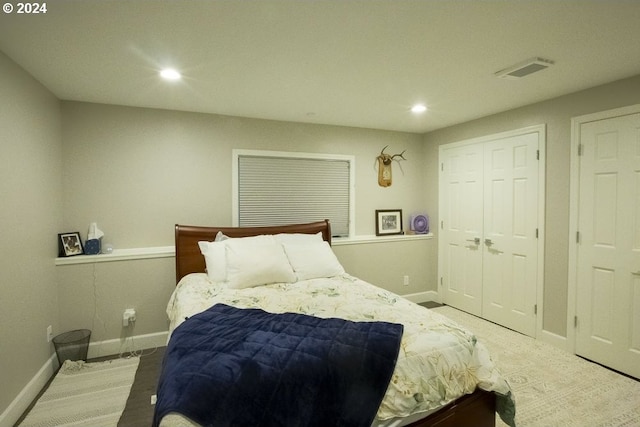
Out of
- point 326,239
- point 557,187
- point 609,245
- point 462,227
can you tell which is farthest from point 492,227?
point 326,239

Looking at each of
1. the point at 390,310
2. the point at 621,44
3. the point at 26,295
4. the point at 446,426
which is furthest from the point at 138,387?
the point at 621,44

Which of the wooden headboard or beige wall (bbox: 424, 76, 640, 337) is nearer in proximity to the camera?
beige wall (bbox: 424, 76, 640, 337)

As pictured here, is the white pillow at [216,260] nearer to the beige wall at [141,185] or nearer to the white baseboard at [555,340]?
the beige wall at [141,185]

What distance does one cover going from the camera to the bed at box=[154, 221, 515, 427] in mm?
1540

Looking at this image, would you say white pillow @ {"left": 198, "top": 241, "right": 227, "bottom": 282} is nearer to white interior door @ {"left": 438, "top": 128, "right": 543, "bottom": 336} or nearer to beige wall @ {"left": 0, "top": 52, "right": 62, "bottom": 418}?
beige wall @ {"left": 0, "top": 52, "right": 62, "bottom": 418}

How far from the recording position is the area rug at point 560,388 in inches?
81.7

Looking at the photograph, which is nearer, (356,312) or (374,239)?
(356,312)

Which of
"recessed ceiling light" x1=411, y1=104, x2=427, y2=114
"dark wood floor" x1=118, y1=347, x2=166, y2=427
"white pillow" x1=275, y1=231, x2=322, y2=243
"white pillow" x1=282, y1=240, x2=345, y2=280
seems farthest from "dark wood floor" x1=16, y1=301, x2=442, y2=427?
"recessed ceiling light" x1=411, y1=104, x2=427, y2=114

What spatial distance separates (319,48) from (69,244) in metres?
2.74

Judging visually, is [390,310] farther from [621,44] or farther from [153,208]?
[153,208]

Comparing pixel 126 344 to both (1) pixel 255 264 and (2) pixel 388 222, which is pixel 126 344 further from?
(2) pixel 388 222

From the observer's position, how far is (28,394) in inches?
88.4

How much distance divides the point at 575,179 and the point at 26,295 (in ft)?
14.5

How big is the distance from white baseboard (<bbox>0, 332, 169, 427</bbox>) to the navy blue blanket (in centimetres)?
135
